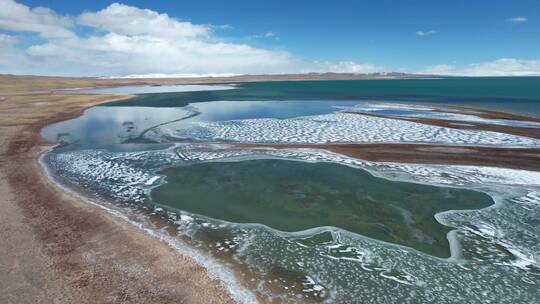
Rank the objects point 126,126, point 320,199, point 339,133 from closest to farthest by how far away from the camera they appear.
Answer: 1. point 320,199
2. point 339,133
3. point 126,126

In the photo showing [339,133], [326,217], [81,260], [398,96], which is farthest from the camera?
[398,96]

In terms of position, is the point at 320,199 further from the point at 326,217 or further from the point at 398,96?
the point at 398,96

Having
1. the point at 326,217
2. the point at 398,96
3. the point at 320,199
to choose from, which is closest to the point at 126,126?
the point at 320,199

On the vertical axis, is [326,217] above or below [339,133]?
below

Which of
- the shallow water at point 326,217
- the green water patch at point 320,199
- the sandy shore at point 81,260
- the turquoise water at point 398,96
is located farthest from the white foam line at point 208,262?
the turquoise water at point 398,96

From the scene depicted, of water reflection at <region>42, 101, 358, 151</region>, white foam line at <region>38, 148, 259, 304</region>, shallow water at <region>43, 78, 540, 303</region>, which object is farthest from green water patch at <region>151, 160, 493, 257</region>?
water reflection at <region>42, 101, 358, 151</region>

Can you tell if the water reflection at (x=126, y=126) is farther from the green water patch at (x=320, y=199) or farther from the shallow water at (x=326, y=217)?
the green water patch at (x=320, y=199)

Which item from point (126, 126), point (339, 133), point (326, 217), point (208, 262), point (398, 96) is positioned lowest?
point (208, 262)
